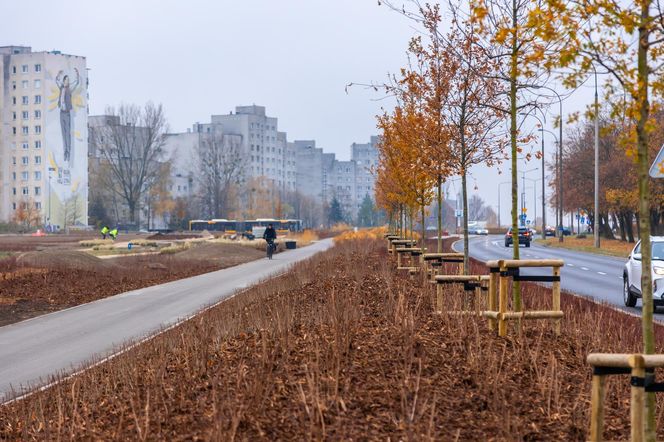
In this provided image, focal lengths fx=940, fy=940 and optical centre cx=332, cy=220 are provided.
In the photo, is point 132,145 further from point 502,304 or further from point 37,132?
point 502,304

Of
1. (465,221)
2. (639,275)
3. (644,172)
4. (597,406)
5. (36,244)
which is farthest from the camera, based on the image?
(36,244)

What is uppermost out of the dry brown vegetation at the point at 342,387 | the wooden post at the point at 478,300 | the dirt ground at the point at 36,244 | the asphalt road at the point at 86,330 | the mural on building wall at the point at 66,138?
the mural on building wall at the point at 66,138

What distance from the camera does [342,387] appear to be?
7211 millimetres

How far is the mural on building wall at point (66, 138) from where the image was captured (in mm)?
148375

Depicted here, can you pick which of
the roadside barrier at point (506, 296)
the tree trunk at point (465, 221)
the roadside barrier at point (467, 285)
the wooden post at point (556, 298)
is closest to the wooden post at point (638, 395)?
the roadside barrier at point (506, 296)

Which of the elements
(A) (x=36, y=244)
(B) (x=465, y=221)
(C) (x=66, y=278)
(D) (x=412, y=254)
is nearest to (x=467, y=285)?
(B) (x=465, y=221)

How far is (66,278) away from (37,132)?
421 feet

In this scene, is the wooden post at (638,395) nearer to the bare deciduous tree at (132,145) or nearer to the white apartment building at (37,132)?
the bare deciduous tree at (132,145)

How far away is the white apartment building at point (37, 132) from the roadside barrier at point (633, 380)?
489 ft

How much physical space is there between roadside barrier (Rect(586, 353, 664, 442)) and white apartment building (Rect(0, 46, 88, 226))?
489ft

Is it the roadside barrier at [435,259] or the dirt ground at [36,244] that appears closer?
the roadside barrier at [435,259]

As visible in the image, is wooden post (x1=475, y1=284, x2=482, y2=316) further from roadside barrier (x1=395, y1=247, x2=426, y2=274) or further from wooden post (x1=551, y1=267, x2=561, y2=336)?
roadside barrier (x1=395, y1=247, x2=426, y2=274)

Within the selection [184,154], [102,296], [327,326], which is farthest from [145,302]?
[184,154]

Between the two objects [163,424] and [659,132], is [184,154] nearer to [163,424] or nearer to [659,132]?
[659,132]
